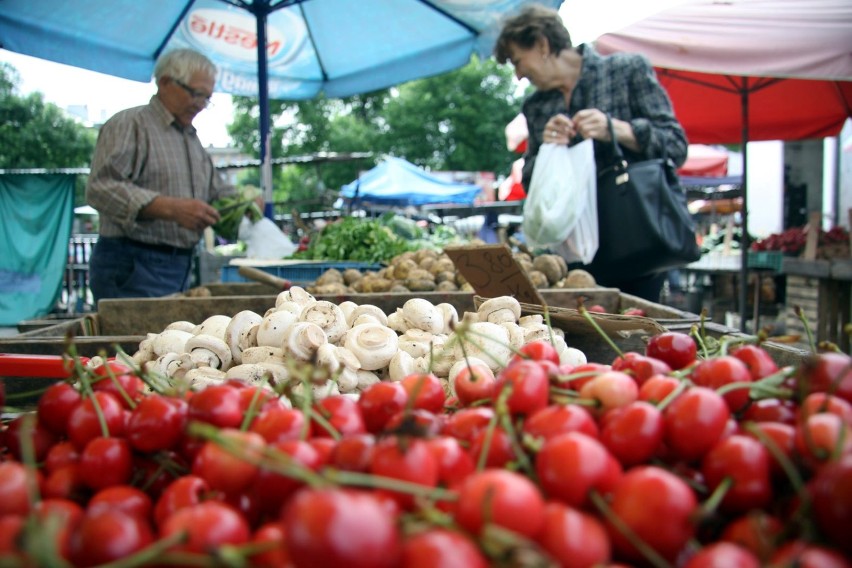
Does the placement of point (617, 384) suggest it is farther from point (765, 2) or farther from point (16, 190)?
point (16, 190)

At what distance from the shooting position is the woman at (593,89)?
3693 mm

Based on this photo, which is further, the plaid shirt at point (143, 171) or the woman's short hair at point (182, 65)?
the woman's short hair at point (182, 65)

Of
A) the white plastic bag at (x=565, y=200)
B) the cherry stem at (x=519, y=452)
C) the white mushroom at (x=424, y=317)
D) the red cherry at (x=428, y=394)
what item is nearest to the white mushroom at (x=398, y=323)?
the white mushroom at (x=424, y=317)

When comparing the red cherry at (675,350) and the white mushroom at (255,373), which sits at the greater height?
the red cherry at (675,350)

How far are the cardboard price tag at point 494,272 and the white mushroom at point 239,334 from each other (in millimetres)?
1056

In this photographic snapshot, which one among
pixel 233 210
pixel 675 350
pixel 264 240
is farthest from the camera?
pixel 264 240

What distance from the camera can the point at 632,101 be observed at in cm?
385

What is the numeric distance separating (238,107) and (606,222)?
32.4 meters

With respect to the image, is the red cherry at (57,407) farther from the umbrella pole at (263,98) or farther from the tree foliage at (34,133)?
the tree foliage at (34,133)

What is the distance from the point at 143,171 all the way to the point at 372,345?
297 cm

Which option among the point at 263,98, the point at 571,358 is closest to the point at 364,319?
the point at 571,358

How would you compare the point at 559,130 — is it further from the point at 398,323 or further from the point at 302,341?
the point at 302,341

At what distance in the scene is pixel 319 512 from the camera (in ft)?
1.83

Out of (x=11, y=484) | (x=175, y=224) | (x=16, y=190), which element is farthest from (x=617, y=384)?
(x=16, y=190)
